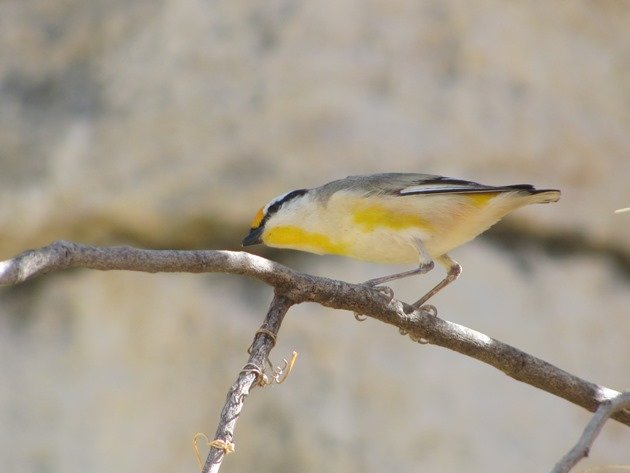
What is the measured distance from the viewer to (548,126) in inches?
185

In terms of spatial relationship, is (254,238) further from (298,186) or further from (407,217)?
(298,186)

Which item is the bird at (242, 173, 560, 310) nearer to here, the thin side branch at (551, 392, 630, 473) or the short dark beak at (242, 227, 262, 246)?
the short dark beak at (242, 227, 262, 246)

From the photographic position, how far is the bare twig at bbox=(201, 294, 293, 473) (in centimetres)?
164

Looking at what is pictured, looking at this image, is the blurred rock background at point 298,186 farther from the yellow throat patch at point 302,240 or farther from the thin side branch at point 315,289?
the thin side branch at point 315,289

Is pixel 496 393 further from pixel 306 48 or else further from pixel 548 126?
pixel 306 48

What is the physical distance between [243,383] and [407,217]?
1.01 m

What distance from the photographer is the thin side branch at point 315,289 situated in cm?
152

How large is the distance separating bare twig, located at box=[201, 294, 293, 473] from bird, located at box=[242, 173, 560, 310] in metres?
0.75

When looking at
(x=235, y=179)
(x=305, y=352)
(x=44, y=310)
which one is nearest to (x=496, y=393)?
(x=305, y=352)

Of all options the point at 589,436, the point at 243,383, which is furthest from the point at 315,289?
the point at 589,436

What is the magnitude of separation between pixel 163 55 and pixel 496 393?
2265 millimetres

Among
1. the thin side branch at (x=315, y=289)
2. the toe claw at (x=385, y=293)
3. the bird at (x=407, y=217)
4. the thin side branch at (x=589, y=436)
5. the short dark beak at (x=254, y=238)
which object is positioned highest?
the short dark beak at (x=254, y=238)

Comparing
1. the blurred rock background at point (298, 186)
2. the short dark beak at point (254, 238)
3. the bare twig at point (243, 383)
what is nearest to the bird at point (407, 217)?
the short dark beak at point (254, 238)

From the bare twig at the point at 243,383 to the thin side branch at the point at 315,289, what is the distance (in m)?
0.06
